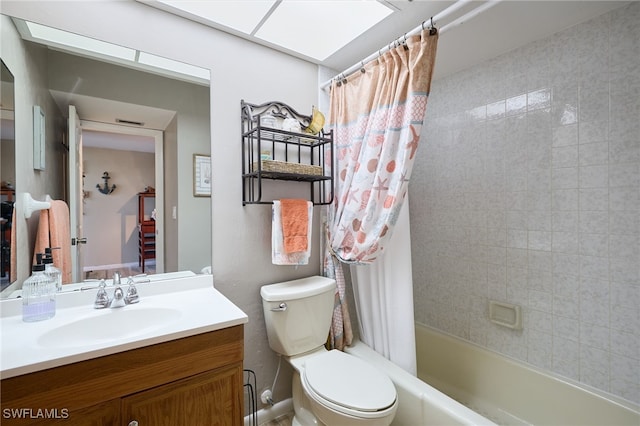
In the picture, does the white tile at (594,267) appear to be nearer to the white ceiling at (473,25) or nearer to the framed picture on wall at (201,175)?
the white ceiling at (473,25)

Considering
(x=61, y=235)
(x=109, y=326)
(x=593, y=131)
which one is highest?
(x=593, y=131)

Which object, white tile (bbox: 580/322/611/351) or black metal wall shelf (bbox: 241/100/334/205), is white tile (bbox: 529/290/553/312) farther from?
black metal wall shelf (bbox: 241/100/334/205)

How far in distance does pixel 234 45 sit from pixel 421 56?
1.00 meters

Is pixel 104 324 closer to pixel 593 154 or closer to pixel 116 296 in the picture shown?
pixel 116 296

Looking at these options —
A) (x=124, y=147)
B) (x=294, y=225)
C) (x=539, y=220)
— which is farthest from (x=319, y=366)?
(x=539, y=220)

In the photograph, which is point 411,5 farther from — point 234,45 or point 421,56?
point 234,45

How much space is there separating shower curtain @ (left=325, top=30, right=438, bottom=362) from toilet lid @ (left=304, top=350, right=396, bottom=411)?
0.28 metres

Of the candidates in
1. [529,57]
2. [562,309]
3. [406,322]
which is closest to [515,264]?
[562,309]

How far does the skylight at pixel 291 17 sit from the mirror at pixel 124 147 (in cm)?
28

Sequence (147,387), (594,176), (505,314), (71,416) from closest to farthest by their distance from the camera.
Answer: (71,416), (147,387), (594,176), (505,314)

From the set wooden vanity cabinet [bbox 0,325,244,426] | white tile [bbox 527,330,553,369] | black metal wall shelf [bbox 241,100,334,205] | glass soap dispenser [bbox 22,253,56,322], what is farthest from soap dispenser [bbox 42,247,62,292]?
white tile [bbox 527,330,553,369]

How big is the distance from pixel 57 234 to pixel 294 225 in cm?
104

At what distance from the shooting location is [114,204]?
1.32m

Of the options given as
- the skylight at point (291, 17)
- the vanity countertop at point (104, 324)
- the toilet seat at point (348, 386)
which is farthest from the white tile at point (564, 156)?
the vanity countertop at point (104, 324)
